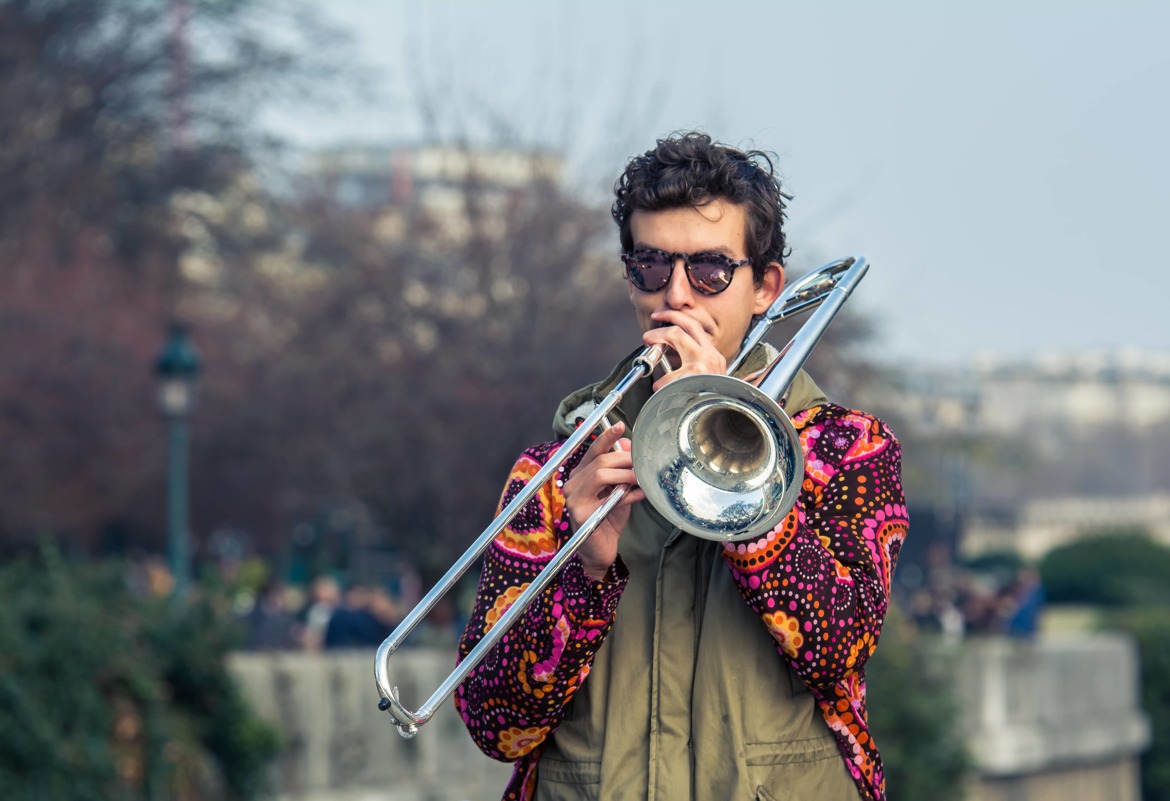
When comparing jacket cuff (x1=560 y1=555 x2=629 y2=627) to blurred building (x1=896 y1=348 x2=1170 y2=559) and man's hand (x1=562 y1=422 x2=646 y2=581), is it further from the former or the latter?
blurred building (x1=896 y1=348 x2=1170 y2=559)

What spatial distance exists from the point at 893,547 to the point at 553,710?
2.07 ft

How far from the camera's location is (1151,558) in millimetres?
37781

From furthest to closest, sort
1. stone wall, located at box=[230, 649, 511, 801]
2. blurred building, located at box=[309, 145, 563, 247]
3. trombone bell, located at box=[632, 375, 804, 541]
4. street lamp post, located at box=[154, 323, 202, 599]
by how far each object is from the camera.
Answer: blurred building, located at box=[309, 145, 563, 247] < street lamp post, located at box=[154, 323, 202, 599] < stone wall, located at box=[230, 649, 511, 801] < trombone bell, located at box=[632, 375, 804, 541]

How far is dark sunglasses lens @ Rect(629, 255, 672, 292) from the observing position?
325 centimetres

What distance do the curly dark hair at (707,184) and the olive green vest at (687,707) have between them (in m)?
0.30

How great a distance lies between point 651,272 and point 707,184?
0.58 ft

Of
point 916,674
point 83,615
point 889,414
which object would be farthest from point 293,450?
point 83,615

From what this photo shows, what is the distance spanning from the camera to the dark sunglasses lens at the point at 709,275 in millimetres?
3250

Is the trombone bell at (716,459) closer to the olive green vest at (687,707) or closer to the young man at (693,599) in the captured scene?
the young man at (693,599)

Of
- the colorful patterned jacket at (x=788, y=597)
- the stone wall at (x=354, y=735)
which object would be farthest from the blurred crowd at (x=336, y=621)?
the colorful patterned jacket at (x=788, y=597)

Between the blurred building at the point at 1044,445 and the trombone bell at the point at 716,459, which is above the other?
the trombone bell at the point at 716,459

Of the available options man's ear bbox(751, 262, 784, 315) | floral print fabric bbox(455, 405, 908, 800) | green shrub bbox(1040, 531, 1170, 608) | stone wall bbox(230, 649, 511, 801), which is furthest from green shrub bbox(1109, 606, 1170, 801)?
floral print fabric bbox(455, 405, 908, 800)

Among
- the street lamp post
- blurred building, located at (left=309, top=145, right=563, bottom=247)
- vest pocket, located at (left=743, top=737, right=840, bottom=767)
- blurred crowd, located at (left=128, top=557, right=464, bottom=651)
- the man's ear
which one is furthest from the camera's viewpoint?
blurred building, located at (left=309, top=145, right=563, bottom=247)

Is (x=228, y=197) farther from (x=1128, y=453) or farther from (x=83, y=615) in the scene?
(x=1128, y=453)
